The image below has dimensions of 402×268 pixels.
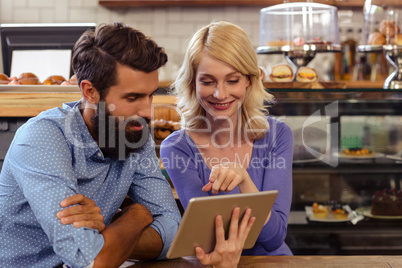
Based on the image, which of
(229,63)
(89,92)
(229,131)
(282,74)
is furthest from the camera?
(282,74)

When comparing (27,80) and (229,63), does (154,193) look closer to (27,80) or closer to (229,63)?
(229,63)

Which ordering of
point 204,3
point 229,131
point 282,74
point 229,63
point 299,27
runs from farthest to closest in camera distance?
point 204,3
point 299,27
point 282,74
point 229,131
point 229,63

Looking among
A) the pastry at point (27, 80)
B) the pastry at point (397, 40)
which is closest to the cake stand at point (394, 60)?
the pastry at point (397, 40)

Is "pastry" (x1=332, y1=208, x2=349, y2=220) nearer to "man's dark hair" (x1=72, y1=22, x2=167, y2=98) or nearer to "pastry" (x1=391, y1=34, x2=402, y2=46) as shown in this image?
"pastry" (x1=391, y1=34, x2=402, y2=46)

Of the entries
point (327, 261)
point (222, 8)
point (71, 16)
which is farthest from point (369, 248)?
point (71, 16)

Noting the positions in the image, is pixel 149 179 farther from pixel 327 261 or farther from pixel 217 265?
pixel 327 261

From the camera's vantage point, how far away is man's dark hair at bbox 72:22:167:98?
58.7 inches

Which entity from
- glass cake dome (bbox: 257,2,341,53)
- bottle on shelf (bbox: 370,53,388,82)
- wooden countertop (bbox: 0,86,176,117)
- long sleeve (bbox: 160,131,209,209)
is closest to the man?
long sleeve (bbox: 160,131,209,209)

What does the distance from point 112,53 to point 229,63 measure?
0.45 metres

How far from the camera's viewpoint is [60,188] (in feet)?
4.31

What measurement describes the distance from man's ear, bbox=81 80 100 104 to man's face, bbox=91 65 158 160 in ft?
0.09

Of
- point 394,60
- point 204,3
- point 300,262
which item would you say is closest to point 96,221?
point 300,262

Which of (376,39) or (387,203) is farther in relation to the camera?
(376,39)

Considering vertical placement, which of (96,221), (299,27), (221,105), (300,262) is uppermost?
(299,27)
